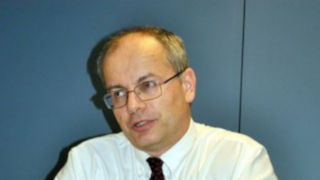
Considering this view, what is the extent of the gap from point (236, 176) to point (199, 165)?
17cm

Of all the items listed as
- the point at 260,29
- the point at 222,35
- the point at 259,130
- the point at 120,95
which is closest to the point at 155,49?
the point at 120,95

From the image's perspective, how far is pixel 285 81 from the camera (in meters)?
1.84

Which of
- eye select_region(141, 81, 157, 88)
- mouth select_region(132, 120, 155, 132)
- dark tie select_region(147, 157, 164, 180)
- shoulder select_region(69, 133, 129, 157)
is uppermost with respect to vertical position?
eye select_region(141, 81, 157, 88)

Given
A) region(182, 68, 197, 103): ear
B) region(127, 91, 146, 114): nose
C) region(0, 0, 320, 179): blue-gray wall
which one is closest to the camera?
region(127, 91, 146, 114): nose

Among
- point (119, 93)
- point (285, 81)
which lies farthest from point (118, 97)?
point (285, 81)

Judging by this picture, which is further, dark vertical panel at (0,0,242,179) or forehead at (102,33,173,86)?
dark vertical panel at (0,0,242,179)

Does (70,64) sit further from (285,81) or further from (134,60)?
(285,81)

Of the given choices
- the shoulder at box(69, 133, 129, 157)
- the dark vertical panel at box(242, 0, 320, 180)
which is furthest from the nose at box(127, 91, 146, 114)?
the dark vertical panel at box(242, 0, 320, 180)

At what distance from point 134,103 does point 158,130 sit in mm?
141

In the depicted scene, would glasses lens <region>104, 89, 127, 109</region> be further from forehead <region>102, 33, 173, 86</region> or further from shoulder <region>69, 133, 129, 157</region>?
shoulder <region>69, 133, 129, 157</region>

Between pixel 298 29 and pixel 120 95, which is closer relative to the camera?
pixel 120 95

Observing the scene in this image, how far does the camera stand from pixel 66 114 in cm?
202

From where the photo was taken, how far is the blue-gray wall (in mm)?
1822

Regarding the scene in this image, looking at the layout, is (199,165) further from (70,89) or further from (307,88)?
Result: (70,89)
